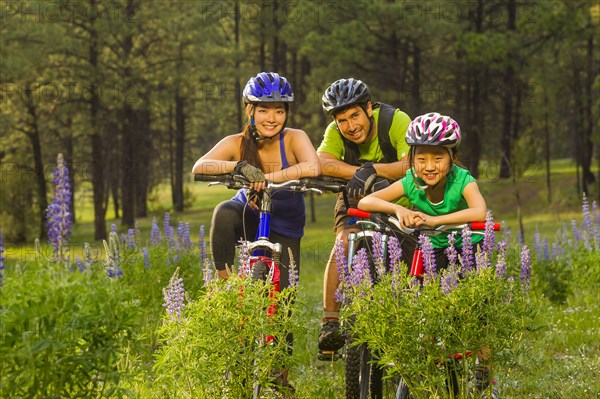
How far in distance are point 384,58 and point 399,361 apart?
36.5m

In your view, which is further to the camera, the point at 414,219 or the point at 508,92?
the point at 508,92

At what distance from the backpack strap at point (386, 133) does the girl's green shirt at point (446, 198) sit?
1.07m

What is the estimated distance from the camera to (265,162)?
6500 millimetres

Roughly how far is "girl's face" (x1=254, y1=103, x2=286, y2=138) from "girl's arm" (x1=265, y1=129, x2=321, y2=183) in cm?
21

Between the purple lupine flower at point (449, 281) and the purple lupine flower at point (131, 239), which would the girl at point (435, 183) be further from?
the purple lupine flower at point (131, 239)

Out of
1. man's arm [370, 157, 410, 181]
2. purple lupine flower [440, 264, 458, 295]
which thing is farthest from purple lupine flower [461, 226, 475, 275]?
man's arm [370, 157, 410, 181]

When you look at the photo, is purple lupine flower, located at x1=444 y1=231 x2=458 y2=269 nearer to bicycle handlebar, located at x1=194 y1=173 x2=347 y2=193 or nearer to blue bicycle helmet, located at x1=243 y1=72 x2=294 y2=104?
bicycle handlebar, located at x1=194 y1=173 x2=347 y2=193

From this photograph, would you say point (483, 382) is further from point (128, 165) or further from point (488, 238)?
point (128, 165)

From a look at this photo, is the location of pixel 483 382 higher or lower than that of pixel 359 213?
lower

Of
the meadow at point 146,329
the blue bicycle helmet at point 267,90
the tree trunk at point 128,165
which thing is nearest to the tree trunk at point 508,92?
the tree trunk at point 128,165

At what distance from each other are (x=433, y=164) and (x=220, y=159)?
169 centimetres

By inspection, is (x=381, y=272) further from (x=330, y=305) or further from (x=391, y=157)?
(x=391, y=157)

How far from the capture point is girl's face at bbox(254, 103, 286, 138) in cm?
629

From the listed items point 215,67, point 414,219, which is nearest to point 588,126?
point 215,67
